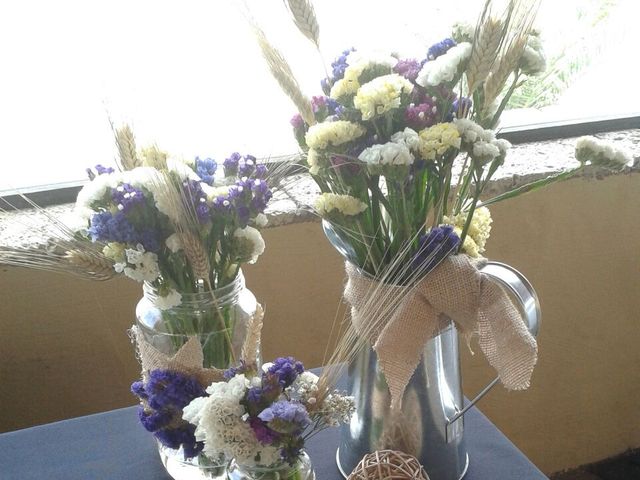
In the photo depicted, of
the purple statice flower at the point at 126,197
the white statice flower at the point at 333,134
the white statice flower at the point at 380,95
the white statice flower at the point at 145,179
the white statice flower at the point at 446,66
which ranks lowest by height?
the purple statice flower at the point at 126,197

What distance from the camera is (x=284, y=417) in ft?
1.90

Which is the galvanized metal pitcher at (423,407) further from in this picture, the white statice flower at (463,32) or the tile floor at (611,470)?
the tile floor at (611,470)

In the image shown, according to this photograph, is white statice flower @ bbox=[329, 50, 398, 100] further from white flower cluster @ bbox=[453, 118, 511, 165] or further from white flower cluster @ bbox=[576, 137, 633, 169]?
white flower cluster @ bbox=[576, 137, 633, 169]

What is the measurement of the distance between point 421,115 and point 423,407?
31 cm

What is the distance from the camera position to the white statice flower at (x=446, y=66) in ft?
1.86

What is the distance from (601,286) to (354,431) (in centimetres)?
79

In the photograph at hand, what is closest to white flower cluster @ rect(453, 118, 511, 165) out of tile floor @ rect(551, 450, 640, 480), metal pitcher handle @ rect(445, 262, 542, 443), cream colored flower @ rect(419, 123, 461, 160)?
cream colored flower @ rect(419, 123, 461, 160)

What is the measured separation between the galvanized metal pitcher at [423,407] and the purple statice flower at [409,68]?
0.17 m

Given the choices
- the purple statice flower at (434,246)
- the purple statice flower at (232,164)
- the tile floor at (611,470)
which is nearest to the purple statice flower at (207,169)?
the purple statice flower at (232,164)

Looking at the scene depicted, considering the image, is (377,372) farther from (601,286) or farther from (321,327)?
(601,286)

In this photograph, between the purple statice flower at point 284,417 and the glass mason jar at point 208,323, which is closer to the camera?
the purple statice flower at point 284,417

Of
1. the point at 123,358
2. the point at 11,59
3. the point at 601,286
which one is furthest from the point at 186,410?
the point at 601,286

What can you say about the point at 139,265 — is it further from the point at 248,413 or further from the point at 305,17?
the point at 305,17

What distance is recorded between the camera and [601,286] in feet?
4.40
